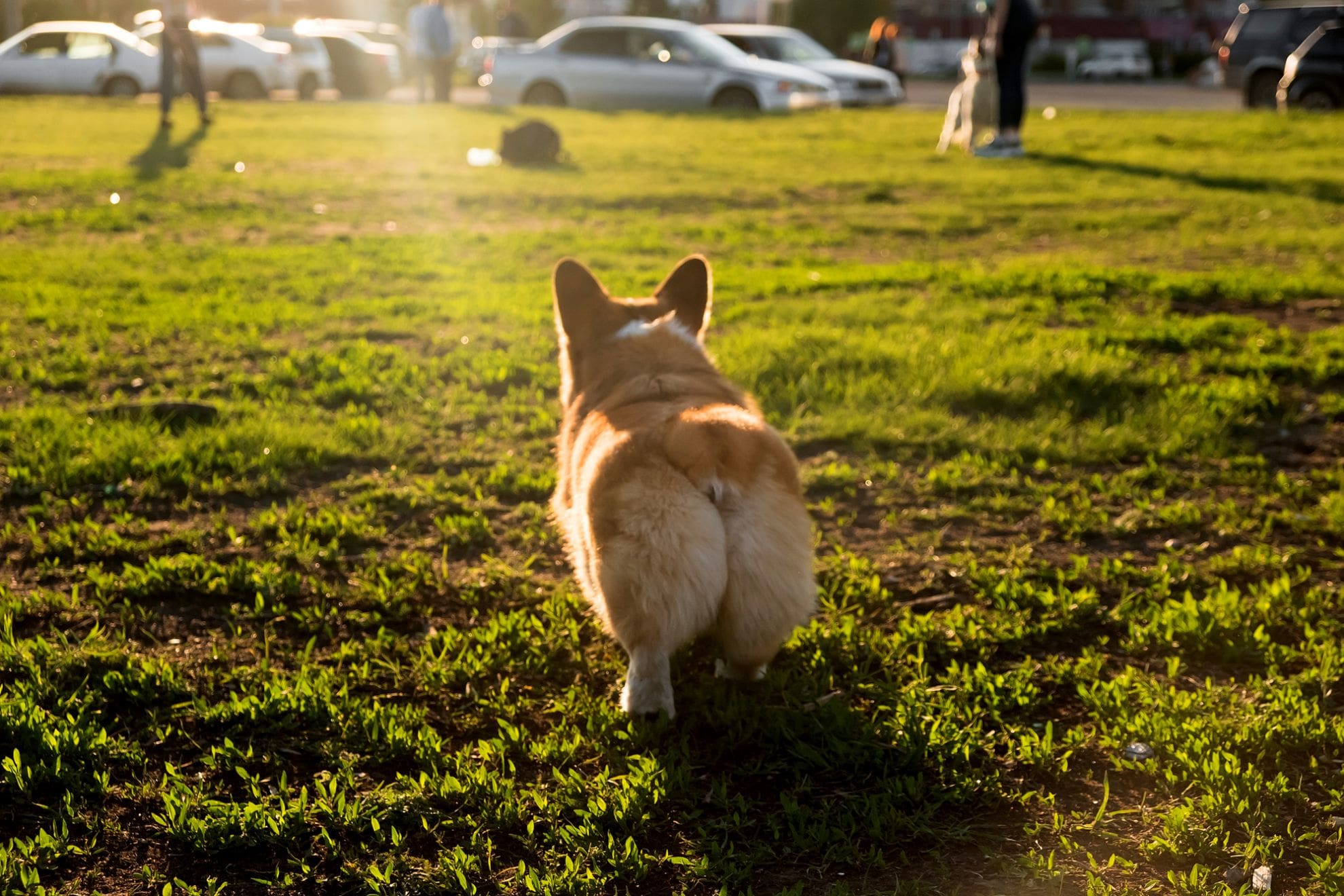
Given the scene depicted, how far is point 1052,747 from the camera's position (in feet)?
9.84

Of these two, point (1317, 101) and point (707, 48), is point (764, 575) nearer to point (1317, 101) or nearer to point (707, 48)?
point (1317, 101)

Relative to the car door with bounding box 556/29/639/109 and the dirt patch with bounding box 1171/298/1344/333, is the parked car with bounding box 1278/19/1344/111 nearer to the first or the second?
the car door with bounding box 556/29/639/109

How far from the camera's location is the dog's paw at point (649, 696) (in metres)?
3.04

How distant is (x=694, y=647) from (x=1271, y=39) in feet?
72.9

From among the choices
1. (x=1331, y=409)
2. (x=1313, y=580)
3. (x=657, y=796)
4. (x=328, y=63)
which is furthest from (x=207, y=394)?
(x=328, y=63)

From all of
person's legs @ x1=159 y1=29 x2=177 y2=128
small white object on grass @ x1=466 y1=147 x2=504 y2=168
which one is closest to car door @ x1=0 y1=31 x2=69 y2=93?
person's legs @ x1=159 y1=29 x2=177 y2=128

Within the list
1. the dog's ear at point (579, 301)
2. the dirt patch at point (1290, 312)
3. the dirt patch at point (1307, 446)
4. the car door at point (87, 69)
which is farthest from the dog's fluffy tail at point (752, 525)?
the car door at point (87, 69)

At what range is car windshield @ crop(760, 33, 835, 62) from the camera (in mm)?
23578

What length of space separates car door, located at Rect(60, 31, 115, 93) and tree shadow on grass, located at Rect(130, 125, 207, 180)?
365 inches

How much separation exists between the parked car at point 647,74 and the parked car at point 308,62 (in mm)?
7960

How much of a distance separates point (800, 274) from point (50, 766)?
634cm

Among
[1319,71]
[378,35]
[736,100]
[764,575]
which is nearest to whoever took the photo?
[764,575]

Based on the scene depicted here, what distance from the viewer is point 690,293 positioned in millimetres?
4156

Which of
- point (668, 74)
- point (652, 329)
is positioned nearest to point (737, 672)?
point (652, 329)
